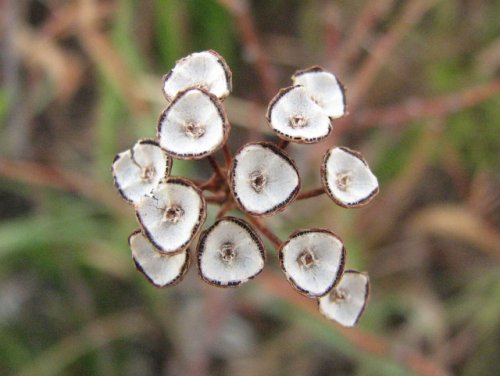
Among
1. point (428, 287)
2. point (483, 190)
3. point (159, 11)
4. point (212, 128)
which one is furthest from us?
point (428, 287)

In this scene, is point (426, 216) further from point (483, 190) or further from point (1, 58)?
point (1, 58)

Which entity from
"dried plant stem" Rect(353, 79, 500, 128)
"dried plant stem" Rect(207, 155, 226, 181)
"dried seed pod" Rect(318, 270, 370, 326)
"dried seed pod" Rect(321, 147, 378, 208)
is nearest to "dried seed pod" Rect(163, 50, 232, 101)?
"dried plant stem" Rect(207, 155, 226, 181)

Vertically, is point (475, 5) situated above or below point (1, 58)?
above

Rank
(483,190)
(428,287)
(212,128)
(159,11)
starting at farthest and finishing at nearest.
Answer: (428,287) < (483,190) < (159,11) < (212,128)

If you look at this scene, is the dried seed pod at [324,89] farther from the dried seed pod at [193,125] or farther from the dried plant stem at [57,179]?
the dried plant stem at [57,179]

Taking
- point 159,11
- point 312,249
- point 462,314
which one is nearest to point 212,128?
point 312,249

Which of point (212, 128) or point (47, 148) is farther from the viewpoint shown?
point (47, 148)

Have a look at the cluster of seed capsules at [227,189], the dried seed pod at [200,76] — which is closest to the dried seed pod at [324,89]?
the cluster of seed capsules at [227,189]
